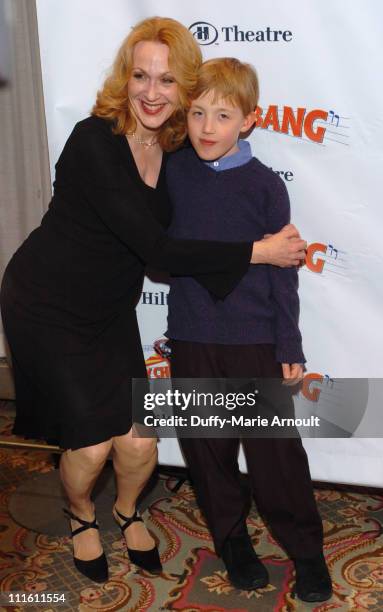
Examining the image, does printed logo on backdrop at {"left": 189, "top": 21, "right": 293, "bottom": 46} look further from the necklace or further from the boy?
the necklace

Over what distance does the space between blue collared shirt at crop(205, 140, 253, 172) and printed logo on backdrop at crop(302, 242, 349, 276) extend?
35cm

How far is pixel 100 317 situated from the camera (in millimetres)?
2205

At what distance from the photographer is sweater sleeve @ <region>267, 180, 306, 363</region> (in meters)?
2.14

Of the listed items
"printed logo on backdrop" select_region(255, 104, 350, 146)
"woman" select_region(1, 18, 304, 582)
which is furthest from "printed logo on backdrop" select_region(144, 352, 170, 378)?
"printed logo on backdrop" select_region(255, 104, 350, 146)

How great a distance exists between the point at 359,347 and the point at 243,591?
0.73 meters

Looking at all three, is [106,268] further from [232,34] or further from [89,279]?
[232,34]

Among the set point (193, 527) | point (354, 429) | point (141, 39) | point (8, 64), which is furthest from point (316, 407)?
point (8, 64)

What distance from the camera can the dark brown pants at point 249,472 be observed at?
220 centimetres

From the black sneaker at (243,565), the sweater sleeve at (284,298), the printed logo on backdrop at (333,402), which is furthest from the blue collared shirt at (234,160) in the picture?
the black sneaker at (243,565)

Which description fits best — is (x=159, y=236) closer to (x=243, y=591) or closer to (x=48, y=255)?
(x=48, y=255)

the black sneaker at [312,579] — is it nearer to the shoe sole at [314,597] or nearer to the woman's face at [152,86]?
the shoe sole at [314,597]

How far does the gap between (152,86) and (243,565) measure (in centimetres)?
126

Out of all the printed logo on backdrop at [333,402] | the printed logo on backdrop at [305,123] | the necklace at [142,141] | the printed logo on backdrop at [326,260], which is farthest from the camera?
the printed logo on backdrop at [333,402]

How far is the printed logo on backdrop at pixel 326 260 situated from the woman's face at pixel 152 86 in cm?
57
